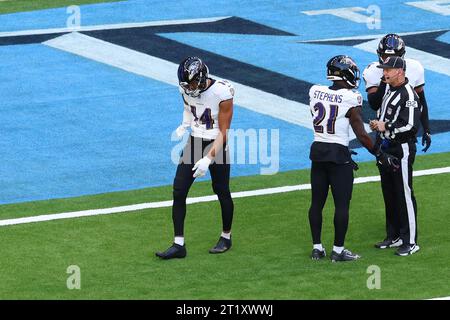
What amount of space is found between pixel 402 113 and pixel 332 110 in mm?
781

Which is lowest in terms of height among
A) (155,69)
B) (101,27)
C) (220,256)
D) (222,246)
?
(220,256)

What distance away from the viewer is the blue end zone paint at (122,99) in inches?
616

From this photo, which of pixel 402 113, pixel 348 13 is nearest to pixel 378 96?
pixel 402 113

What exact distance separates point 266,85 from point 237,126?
1.97 meters

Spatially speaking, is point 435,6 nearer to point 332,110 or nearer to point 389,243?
point 389,243

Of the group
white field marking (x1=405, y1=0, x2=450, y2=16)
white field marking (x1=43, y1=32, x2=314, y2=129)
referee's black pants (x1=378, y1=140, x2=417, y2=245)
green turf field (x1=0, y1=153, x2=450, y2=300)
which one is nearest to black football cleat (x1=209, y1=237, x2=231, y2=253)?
green turf field (x1=0, y1=153, x2=450, y2=300)

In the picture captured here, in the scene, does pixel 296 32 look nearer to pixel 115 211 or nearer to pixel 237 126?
pixel 237 126

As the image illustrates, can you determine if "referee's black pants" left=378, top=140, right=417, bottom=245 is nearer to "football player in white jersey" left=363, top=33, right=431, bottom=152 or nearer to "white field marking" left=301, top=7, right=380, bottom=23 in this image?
"football player in white jersey" left=363, top=33, right=431, bottom=152

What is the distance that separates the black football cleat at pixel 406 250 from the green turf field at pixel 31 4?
12.8 meters

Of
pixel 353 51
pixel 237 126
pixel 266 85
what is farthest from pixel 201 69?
pixel 353 51

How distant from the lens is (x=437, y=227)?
43.1 ft

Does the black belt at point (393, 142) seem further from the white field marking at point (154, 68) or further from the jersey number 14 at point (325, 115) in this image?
the white field marking at point (154, 68)

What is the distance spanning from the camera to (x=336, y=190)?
12.0 m
